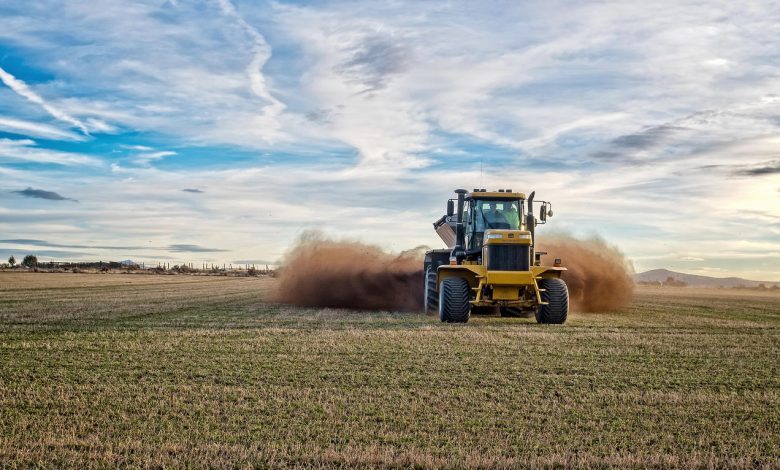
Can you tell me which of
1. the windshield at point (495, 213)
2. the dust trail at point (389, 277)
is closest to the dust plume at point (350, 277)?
the dust trail at point (389, 277)

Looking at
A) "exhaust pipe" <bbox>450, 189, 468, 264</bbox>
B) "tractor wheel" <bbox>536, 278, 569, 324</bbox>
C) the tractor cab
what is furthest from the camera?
"exhaust pipe" <bbox>450, 189, 468, 264</bbox>

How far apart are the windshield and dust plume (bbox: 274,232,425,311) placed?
6005mm

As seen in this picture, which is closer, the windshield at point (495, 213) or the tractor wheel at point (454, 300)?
the tractor wheel at point (454, 300)

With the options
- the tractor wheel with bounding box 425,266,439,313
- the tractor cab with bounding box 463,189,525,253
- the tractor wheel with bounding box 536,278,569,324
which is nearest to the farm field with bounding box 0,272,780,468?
the tractor wheel with bounding box 536,278,569,324

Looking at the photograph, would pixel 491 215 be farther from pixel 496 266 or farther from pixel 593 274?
pixel 593 274

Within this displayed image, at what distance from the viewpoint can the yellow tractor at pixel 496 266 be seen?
2031 centimetres

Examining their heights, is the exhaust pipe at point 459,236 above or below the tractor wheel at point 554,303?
above

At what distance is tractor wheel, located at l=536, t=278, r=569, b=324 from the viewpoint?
66.9 feet

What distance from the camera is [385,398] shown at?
959 centimetres

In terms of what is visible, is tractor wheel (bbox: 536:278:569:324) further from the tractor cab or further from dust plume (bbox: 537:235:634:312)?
dust plume (bbox: 537:235:634:312)

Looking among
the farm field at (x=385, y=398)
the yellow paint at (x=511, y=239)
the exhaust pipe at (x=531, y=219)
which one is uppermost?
the exhaust pipe at (x=531, y=219)

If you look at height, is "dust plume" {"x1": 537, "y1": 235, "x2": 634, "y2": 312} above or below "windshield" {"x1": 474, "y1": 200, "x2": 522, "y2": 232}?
below

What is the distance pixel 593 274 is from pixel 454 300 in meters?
10.4

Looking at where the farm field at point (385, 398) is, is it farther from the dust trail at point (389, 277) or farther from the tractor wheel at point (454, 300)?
the dust trail at point (389, 277)
